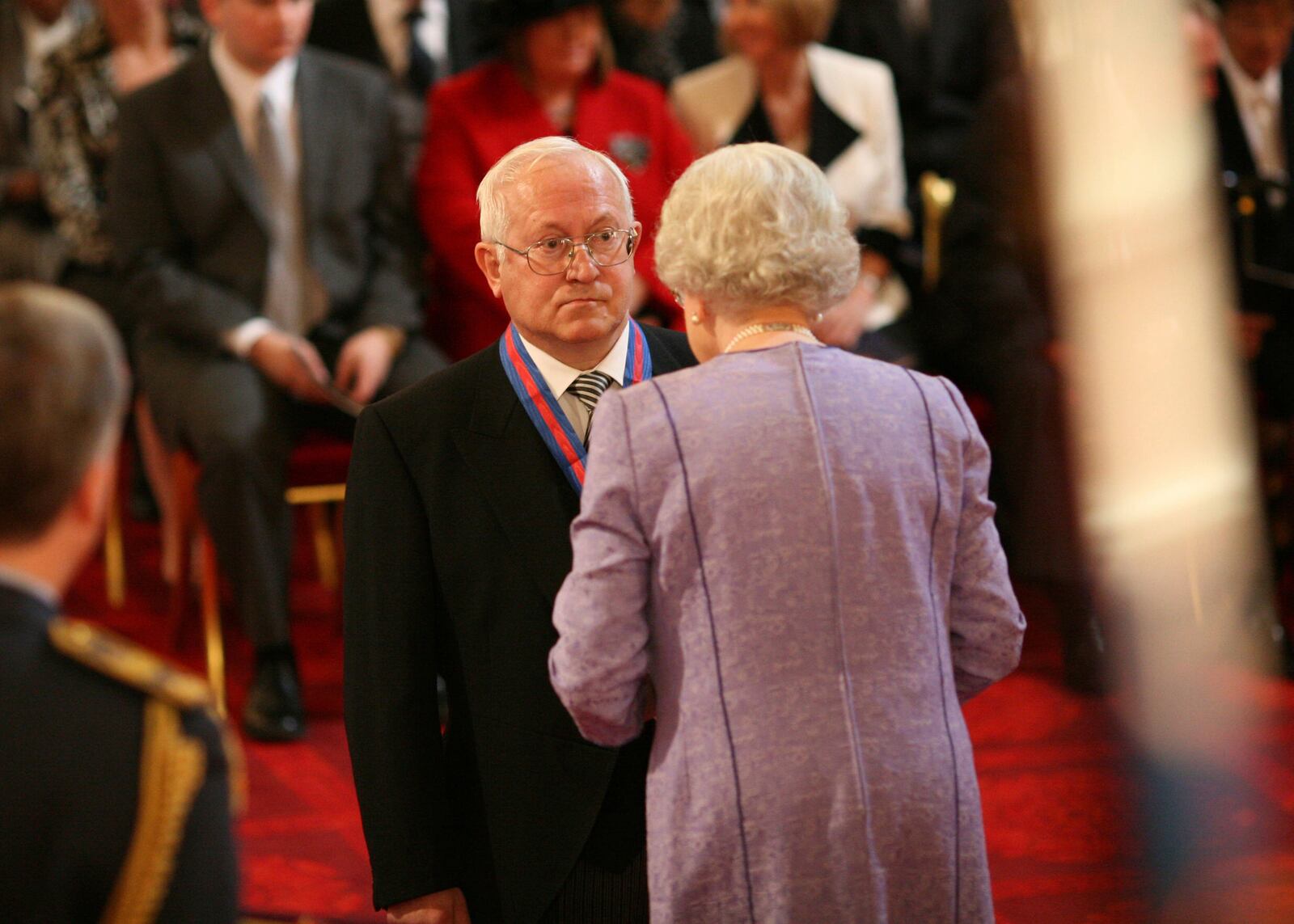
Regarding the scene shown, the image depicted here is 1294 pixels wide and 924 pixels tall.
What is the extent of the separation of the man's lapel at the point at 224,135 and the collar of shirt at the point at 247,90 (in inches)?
0.9

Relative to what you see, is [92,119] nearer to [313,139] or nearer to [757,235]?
[313,139]

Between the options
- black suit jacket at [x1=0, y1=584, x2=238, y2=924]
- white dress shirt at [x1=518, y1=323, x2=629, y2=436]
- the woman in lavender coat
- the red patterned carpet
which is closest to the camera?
black suit jacket at [x1=0, y1=584, x2=238, y2=924]

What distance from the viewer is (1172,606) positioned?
4125 mm

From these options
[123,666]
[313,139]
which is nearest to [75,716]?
[123,666]

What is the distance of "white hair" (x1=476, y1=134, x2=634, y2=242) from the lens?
200cm

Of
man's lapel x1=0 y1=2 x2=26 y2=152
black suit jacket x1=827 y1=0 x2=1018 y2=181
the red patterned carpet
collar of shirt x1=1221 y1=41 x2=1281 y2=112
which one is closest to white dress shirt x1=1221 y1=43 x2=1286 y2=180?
collar of shirt x1=1221 y1=41 x2=1281 y2=112

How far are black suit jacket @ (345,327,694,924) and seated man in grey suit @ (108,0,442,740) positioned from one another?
6.53 feet

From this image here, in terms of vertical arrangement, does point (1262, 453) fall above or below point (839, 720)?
below

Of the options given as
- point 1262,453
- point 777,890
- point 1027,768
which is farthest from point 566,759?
point 1262,453

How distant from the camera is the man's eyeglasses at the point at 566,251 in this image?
2.00 meters

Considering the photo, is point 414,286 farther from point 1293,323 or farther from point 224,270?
point 1293,323

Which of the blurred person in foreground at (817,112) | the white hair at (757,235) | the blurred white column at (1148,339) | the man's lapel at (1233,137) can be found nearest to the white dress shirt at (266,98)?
the blurred person in foreground at (817,112)

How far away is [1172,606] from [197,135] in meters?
2.95

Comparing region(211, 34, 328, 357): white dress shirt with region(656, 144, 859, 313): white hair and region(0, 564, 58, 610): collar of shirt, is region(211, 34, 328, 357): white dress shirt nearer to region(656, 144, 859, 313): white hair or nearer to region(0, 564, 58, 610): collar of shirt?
region(656, 144, 859, 313): white hair
